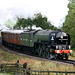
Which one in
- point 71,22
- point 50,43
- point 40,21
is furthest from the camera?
point 40,21

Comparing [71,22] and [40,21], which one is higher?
[40,21]

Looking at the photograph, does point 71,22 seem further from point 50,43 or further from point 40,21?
point 40,21

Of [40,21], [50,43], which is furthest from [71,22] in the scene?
[40,21]

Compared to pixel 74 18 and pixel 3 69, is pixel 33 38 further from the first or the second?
pixel 3 69

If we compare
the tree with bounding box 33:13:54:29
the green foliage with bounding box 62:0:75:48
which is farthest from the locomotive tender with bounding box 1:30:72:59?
the tree with bounding box 33:13:54:29

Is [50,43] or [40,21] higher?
[40,21]

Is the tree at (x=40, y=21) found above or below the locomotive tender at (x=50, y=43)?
above

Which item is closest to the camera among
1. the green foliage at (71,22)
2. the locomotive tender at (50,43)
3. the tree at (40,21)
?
the locomotive tender at (50,43)

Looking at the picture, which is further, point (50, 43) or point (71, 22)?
point (71, 22)

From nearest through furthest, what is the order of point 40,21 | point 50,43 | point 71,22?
point 50,43 < point 71,22 < point 40,21

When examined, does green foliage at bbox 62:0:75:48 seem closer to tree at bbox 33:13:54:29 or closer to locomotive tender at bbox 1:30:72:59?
locomotive tender at bbox 1:30:72:59

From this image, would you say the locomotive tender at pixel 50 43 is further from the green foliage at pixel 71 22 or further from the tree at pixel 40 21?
the tree at pixel 40 21

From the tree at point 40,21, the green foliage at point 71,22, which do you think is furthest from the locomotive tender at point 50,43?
the tree at point 40,21

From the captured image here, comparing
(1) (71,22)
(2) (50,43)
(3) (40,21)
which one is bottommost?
(2) (50,43)
